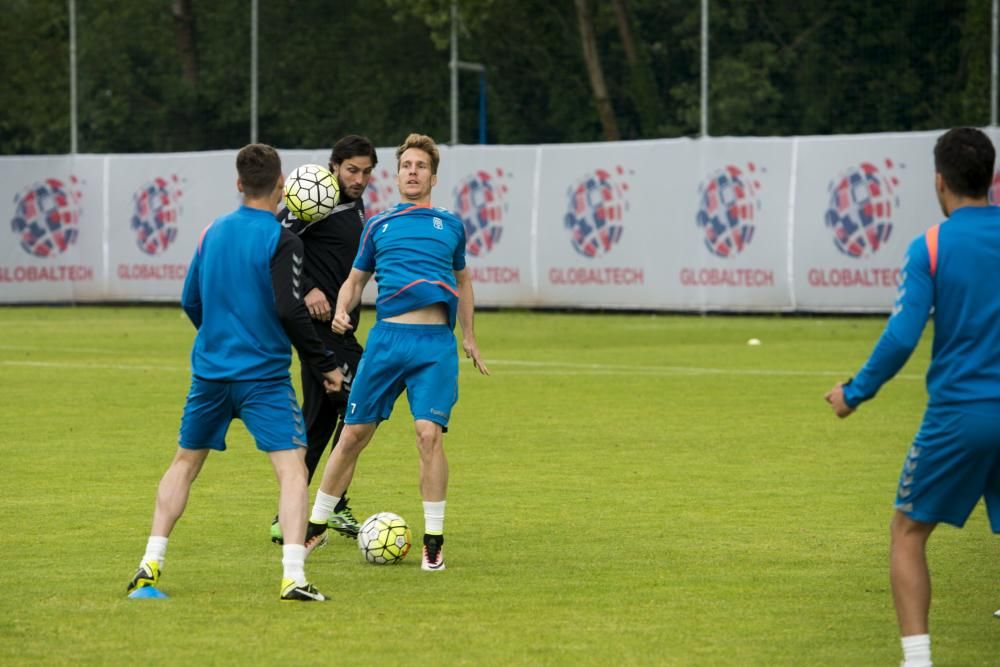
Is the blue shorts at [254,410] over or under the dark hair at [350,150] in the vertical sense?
under

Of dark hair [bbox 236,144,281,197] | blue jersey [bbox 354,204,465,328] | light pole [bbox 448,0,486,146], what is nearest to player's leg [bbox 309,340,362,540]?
blue jersey [bbox 354,204,465,328]

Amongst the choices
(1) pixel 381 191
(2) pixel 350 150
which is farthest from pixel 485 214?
(2) pixel 350 150

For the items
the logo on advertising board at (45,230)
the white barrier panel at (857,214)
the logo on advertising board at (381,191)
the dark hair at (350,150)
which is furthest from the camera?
the logo on advertising board at (45,230)

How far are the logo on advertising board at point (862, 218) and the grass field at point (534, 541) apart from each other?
10.3 m

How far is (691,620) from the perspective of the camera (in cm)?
764

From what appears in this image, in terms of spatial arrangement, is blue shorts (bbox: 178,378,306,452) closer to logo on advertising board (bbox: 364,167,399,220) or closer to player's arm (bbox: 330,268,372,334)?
player's arm (bbox: 330,268,372,334)

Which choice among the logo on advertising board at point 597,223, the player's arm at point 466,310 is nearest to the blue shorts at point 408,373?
the player's arm at point 466,310

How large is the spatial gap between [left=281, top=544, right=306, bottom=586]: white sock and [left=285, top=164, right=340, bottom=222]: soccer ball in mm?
2364

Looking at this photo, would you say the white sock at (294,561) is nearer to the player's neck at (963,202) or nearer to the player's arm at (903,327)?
the player's arm at (903,327)

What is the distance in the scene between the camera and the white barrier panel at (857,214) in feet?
95.5

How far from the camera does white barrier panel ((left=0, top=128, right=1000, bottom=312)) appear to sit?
29.6 metres

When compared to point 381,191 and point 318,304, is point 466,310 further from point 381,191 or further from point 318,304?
point 381,191

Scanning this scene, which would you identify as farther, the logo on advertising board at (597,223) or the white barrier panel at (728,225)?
the logo on advertising board at (597,223)

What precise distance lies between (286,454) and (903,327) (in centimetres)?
281
